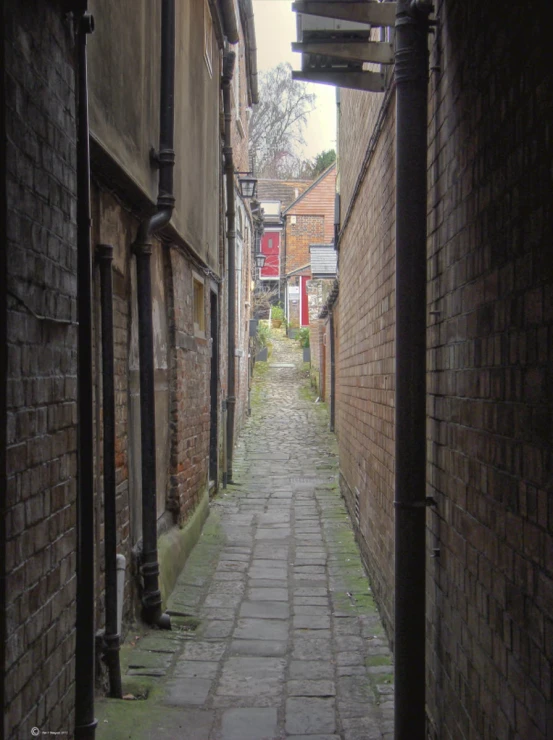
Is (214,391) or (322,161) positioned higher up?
(322,161)

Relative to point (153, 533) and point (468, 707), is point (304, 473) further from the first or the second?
point (468, 707)

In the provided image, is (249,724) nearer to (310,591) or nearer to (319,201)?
(310,591)

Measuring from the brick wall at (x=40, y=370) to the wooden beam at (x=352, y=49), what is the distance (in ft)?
7.25

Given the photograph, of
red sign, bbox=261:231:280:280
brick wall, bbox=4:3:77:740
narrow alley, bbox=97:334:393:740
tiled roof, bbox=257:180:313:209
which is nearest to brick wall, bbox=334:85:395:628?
narrow alley, bbox=97:334:393:740

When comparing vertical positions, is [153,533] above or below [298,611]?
above

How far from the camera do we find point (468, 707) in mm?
2812

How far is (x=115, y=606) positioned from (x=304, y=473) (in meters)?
8.72

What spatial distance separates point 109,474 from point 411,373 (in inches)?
72.0

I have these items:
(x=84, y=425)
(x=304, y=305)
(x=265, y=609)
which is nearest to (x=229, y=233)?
(x=265, y=609)

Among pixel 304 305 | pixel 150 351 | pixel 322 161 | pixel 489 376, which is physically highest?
pixel 322 161

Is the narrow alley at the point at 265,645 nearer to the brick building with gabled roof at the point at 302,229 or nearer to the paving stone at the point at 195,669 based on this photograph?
the paving stone at the point at 195,669

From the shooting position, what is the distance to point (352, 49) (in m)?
4.66

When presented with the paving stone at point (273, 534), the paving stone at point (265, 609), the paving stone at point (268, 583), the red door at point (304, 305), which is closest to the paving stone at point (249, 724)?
the paving stone at point (265, 609)

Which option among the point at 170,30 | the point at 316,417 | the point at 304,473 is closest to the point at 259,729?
the point at 170,30
